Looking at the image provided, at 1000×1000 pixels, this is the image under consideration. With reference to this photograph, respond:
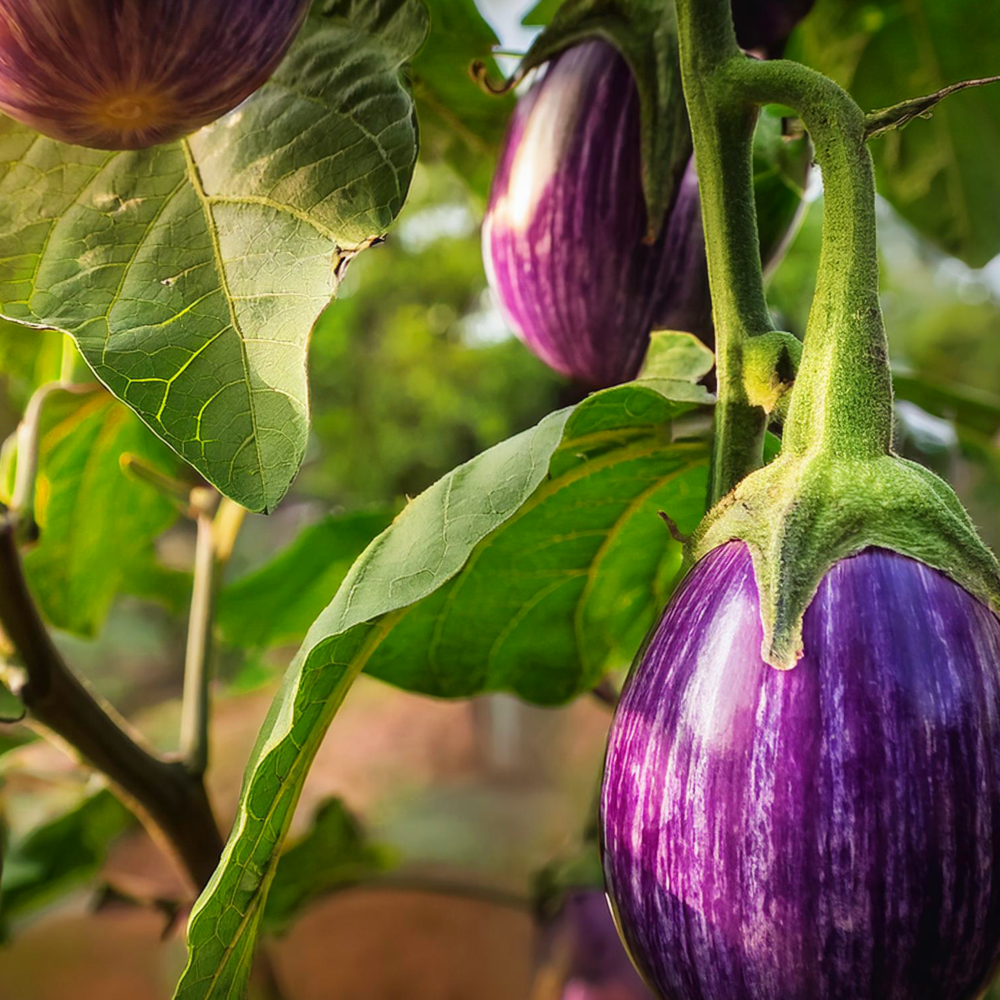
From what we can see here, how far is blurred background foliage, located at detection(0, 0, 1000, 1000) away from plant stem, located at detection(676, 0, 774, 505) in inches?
8.3

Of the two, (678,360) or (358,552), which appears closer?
(678,360)

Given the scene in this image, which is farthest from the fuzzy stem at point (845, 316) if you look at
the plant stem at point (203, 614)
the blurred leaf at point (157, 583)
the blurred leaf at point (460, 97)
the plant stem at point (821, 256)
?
the blurred leaf at point (157, 583)

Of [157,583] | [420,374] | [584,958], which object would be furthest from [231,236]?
[420,374]

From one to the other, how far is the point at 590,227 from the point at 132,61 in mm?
164

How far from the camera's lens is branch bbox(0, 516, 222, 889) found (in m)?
0.43

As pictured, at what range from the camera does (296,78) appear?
32 centimetres

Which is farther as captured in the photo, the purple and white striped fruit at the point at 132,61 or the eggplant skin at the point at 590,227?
the eggplant skin at the point at 590,227

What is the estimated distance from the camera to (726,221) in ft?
0.93

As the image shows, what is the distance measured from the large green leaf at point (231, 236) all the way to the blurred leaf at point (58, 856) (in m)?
0.51

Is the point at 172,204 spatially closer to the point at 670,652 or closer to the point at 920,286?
the point at 670,652

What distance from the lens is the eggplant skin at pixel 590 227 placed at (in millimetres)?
368

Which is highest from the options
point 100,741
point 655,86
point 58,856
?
point 655,86

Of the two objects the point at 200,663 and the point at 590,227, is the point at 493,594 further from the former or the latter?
the point at 200,663

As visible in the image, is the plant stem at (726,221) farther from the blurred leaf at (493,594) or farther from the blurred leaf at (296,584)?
the blurred leaf at (296,584)
